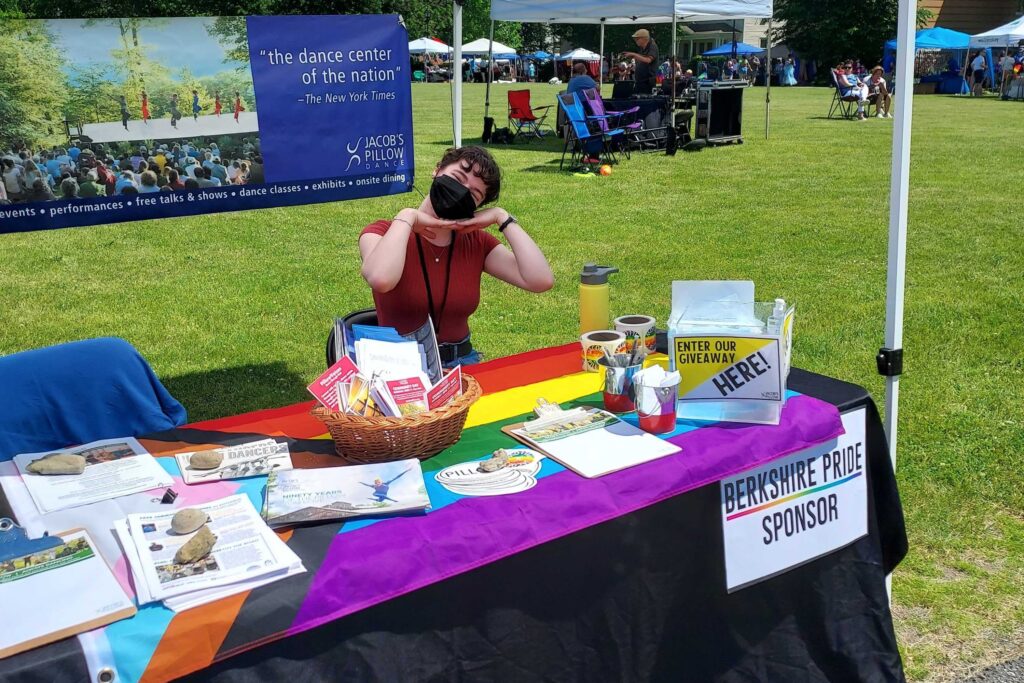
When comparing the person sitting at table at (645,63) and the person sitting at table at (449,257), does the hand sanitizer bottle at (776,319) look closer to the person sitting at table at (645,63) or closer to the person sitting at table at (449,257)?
the person sitting at table at (449,257)

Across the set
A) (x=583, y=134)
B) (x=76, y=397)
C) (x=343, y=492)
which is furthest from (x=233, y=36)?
(x=583, y=134)

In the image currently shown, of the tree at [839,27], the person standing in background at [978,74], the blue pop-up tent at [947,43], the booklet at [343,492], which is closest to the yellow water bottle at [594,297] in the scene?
the booklet at [343,492]

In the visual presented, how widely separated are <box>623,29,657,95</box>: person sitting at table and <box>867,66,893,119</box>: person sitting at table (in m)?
7.18

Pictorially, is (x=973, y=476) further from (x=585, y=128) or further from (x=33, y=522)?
(x=585, y=128)

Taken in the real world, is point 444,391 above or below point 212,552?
above

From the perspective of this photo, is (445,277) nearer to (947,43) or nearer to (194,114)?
(194,114)

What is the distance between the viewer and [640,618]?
6.29 ft

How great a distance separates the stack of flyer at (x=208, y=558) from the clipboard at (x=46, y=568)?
1.6 inches

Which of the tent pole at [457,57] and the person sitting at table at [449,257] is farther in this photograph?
the tent pole at [457,57]

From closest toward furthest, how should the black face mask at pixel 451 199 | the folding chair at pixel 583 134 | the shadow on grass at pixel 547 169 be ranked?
the black face mask at pixel 451 199
the folding chair at pixel 583 134
the shadow on grass at pixel 547 169

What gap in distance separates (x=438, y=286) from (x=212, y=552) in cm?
142

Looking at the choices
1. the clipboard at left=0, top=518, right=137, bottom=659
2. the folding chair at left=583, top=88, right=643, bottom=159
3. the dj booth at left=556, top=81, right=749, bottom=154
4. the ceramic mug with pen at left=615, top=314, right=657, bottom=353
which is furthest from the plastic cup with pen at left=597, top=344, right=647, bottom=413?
the dj booth at left=556, top=81, right=749, bottom=154

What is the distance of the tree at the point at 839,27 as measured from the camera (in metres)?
33.8

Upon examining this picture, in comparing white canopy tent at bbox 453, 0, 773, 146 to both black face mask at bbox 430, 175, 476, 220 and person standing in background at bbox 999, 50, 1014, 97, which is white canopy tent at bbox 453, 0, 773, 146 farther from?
person standing in background at bbox 999, 50, 1014, 97
